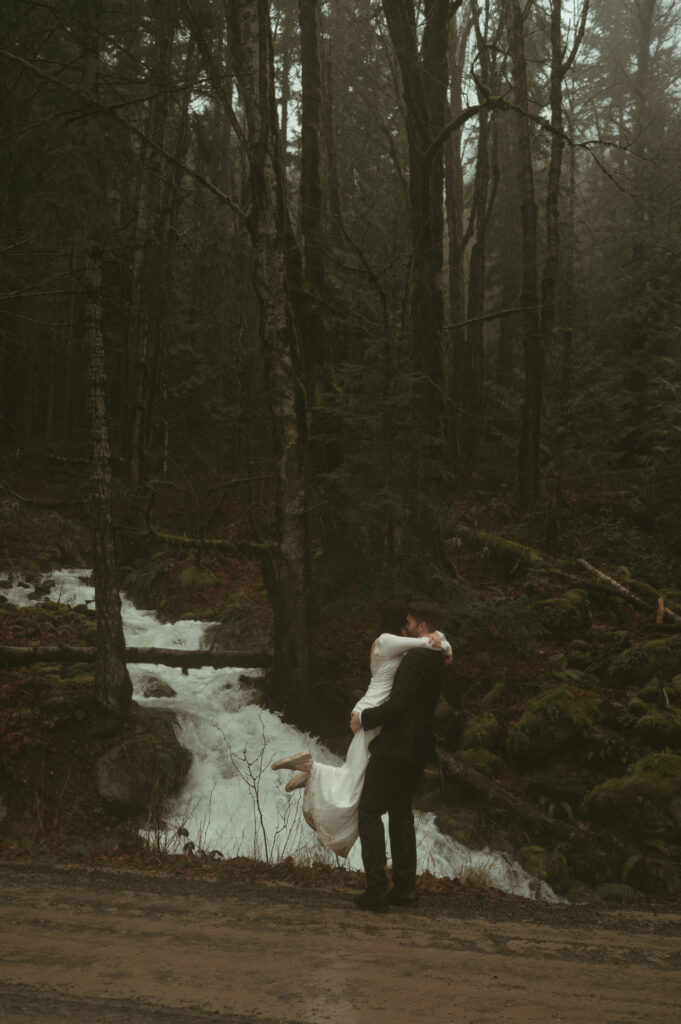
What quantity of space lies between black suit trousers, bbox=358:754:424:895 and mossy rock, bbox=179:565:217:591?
11.5m

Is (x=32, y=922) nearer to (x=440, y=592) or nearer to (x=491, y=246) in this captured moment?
(x=440, y=592)

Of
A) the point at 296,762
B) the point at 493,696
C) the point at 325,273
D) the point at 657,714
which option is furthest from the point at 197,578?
the point at 296,762

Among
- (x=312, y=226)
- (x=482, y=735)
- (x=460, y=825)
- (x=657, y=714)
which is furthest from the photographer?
(x=312, y=226)

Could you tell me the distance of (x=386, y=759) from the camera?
18.0 ft

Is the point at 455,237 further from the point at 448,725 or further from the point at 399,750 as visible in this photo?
the point at 399,750

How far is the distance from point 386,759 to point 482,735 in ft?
18.2

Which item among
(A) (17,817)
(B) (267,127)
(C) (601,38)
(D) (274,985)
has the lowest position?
(A) (17,817)

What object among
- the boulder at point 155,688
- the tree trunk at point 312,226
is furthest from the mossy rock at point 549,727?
the tree trunk at point 312,226

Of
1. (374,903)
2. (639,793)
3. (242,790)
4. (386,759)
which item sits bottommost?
(242,790)

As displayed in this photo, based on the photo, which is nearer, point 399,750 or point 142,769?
point 399,750

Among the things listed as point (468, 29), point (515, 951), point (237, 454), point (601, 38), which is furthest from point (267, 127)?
point (601, 38)

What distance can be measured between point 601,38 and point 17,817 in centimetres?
3622

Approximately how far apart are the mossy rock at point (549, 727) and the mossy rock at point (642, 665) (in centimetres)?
135

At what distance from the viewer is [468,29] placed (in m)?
26.3
